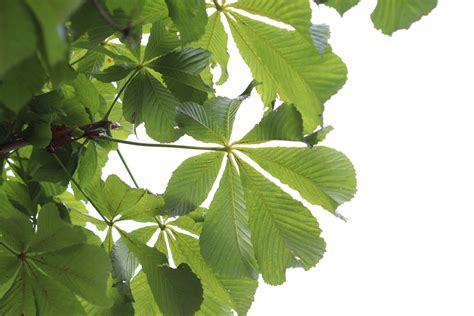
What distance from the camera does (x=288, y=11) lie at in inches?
21.5

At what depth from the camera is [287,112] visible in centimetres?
65

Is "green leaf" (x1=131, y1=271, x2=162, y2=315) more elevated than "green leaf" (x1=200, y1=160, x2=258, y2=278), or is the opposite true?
"green leaf" (x1=200, y1=160, x2=258, y2=278)

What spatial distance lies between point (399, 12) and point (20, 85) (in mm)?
358

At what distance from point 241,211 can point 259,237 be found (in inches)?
1.3

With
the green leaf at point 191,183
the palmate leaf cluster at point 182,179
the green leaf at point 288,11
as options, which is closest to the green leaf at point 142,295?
the palmate leaf cluster at point 182,179

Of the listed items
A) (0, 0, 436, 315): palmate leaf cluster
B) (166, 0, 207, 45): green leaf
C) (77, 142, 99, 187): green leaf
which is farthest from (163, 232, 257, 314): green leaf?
(166, 0, 207, 45): green leaf

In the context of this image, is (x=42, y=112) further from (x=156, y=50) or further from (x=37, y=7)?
(x=37, y=7)

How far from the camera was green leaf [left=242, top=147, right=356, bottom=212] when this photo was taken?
2.23 feet

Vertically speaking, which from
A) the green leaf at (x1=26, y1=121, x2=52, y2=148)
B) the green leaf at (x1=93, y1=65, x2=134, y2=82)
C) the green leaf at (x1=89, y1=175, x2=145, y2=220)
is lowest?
the green leaf at (x1=26, y1=121, x2=52, y2=148)

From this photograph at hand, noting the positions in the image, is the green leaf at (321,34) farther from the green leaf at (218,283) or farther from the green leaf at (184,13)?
the green leaf at (218,283)

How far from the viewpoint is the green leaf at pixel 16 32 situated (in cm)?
22

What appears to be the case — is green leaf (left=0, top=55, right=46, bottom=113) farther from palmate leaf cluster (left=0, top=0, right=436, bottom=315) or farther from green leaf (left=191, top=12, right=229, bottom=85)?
green leaf (left=191, top=12, right=229, bottom=85)

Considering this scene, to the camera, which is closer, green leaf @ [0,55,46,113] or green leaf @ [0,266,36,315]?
green leaf @ [0,55,46,113]

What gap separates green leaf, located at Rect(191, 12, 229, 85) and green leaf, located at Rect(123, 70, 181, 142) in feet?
0.27
